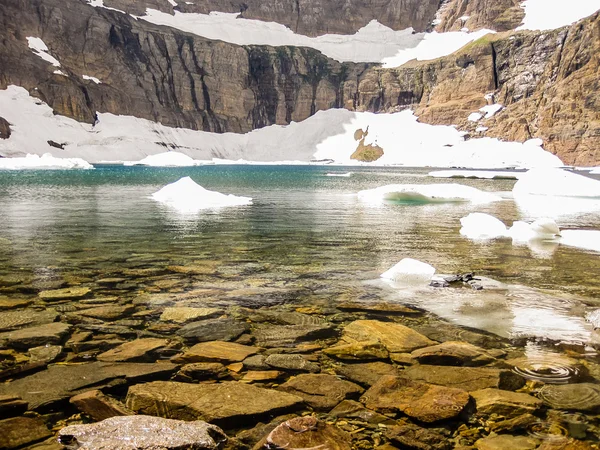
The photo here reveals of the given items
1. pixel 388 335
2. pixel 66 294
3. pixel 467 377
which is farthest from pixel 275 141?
pixel 467 377

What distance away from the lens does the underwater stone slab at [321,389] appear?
5.15 metres

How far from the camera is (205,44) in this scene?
18462cm

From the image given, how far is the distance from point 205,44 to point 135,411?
638ft

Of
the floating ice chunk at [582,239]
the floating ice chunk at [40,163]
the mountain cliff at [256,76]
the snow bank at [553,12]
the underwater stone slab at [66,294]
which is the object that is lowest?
the floating ice chunk at [582,239]

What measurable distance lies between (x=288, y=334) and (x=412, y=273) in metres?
4.35

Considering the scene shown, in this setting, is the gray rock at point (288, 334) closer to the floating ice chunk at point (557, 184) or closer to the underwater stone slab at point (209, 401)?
the underwater stone slab at point (209, 401)

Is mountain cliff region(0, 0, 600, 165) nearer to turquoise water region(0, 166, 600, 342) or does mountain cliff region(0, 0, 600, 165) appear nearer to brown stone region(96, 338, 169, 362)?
turquoise water region(0, 166, 600, 342)

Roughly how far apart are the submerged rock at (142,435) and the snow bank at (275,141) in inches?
4951

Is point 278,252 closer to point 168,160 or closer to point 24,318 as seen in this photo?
point 24,318

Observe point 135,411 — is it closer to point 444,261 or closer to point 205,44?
point 444,261

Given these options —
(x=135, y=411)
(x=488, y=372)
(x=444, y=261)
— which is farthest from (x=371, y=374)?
(x=444, y=261)

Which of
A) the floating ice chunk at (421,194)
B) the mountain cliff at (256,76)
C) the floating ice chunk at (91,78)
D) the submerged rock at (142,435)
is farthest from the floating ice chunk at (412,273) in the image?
the floating ice chunk at (91,78)

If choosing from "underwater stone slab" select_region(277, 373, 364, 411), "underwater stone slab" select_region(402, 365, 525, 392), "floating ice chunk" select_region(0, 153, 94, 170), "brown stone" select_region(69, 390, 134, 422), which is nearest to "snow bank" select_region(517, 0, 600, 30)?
"floating ice chunk" select_region(0, 153, 94, 170)

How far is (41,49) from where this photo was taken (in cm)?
15038
